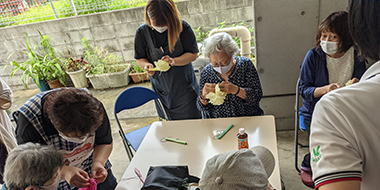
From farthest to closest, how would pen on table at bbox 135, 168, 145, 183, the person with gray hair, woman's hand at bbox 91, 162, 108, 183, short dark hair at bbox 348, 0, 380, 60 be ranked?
woman's hand at bbox 91, 162, 108, 183
pen on table at bbox 135, 168, 145, 183
the person with gray hair
short dark hair at bbox 348, 0, 380, 60

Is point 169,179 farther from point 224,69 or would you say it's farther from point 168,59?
point 168,59

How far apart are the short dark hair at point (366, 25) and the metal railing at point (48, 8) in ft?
18.0

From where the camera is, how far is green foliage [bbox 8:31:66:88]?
215 inches

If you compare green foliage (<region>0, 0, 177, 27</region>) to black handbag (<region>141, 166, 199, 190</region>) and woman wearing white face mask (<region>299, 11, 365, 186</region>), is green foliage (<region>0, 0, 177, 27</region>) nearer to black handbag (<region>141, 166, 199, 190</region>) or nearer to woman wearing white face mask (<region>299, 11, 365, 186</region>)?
woman wearing white face mask (<region>299, 11, 365, 186</region>)

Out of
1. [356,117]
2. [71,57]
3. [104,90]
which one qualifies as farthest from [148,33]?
[71,57]

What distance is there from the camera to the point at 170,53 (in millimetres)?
2584

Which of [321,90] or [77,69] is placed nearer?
[321,90]

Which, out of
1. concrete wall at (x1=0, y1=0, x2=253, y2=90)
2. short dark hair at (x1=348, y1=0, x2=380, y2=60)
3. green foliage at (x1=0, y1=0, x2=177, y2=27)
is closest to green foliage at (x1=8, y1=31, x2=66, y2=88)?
Result: concrete wall at (x1=0, y1=0, x2=253, y2=90)

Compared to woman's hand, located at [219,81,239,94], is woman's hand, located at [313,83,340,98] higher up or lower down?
lower down

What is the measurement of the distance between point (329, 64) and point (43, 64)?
604 centimetres

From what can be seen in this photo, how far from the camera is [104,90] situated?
5.70m

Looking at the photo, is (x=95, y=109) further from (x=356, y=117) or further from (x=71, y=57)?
(x=71, y=57)

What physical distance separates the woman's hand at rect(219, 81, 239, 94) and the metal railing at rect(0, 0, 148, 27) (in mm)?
4259

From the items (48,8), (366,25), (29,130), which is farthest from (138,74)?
(366,25)
